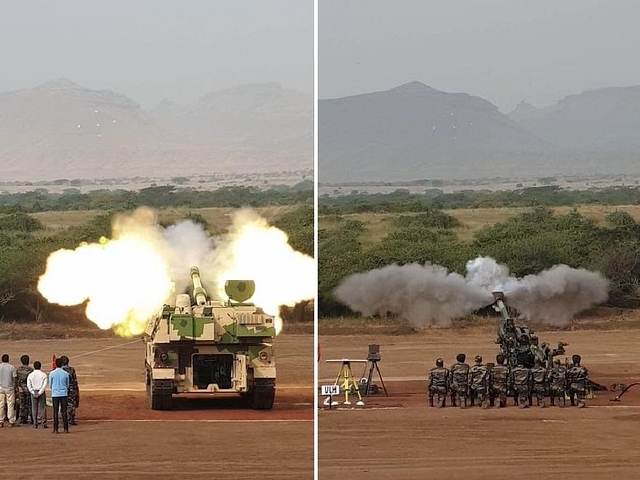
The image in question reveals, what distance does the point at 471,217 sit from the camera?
42750mm

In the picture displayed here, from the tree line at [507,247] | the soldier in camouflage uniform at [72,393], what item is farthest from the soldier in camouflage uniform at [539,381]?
the tree line at [507,247]

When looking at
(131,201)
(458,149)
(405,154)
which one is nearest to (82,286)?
(131,201)

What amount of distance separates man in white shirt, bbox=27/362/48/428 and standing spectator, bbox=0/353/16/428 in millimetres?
335

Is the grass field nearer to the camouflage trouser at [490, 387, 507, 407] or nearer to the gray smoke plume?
the gray smoke plume

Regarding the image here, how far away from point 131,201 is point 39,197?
423 cm

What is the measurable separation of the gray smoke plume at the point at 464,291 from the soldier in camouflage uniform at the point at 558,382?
400 inches

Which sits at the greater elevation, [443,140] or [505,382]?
[443,140]

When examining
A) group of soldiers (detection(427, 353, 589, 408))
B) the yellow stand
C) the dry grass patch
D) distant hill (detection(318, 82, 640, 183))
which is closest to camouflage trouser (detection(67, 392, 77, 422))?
the yellow stand

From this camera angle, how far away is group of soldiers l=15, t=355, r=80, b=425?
2020 centimetres

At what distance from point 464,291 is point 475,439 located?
14.5 m

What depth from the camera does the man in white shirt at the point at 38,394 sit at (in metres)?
19.7

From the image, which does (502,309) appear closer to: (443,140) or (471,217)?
(471,217)

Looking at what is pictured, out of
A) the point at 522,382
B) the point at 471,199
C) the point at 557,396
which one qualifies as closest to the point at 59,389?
the point at 522,382

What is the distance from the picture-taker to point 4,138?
52.6 m
